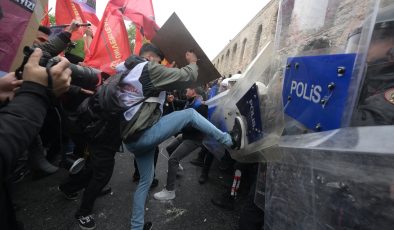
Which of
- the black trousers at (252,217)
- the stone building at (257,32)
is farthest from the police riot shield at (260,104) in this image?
the stone building at (257,32)

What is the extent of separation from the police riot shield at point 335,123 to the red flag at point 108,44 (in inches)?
127

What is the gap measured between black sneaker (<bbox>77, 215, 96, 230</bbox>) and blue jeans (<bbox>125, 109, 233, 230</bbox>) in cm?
42

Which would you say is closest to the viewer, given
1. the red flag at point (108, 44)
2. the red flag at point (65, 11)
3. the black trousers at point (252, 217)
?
the black trousers at point (252, 217)

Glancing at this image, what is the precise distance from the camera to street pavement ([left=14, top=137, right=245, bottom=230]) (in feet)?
8.72

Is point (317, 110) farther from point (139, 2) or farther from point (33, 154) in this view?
→ point (139, 2)

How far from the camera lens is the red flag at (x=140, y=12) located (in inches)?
170

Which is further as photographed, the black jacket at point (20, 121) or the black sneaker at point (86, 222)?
the black sneaker at point (86, 222)

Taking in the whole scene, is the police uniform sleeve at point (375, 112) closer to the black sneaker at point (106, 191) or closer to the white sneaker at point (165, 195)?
the white sneaker at point (165, 195)

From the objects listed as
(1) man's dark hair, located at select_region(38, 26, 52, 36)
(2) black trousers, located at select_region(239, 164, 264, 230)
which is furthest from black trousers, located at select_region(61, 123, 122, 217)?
(1) man's dark hair, located at select_region(38, 26, 52, 36)

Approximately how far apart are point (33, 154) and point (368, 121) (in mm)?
3080

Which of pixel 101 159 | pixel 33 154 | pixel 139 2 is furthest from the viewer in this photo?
pixel 139 2

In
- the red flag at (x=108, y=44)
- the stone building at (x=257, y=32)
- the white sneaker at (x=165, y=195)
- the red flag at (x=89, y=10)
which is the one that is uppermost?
the stone building at (x=257, y=32)

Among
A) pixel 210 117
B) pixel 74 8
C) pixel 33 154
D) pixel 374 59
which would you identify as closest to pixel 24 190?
pixel 33 154

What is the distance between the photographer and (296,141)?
1.29 m
